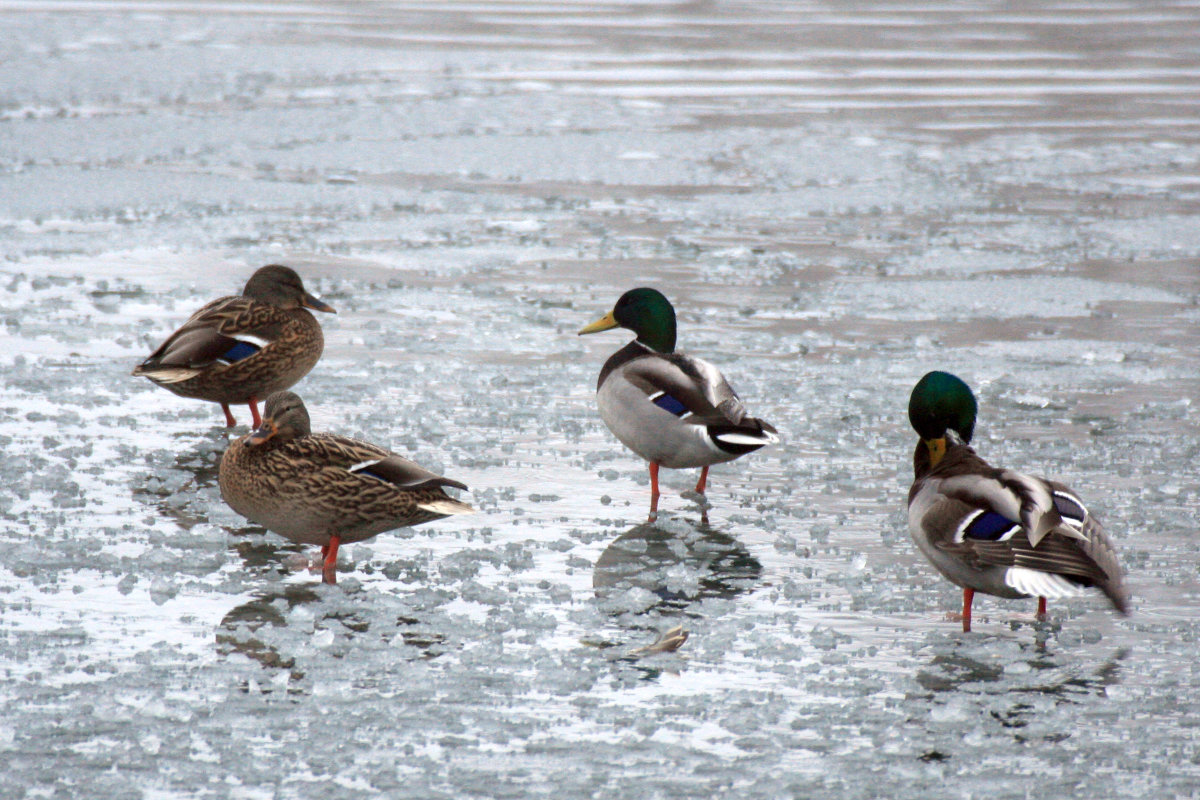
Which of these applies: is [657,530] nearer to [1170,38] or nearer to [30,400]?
[30,400]

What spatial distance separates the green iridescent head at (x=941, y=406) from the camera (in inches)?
194

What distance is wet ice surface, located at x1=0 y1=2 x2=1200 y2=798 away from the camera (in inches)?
144

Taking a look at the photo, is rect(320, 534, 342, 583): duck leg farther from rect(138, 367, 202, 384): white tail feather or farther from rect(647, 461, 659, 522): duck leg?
rect(138, 367, 202, 384): white tail feather

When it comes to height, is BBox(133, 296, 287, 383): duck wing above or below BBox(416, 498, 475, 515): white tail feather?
above

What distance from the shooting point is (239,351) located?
21.0 feet

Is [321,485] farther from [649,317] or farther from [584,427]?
[584,427]

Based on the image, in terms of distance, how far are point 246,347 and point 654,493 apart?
6.51ft

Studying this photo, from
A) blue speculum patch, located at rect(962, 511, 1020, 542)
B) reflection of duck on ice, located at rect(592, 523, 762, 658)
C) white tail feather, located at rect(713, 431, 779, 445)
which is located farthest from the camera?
white tail feather, located at rect(713, 431, 779, 445)

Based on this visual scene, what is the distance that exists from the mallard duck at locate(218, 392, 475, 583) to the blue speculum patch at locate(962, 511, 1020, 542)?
62.0 inches

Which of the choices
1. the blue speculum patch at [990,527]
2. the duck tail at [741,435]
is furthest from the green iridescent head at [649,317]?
the blue speculum patch at [990,527]

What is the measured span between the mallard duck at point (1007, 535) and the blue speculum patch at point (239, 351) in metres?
3.04

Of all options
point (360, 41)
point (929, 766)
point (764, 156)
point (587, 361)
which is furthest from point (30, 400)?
point (360, 41)

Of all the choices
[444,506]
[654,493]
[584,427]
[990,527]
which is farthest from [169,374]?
[990,527]

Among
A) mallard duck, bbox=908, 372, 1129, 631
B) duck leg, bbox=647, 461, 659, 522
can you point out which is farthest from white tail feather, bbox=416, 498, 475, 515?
mallard duck, bbox=908, 372, 1129, 631
